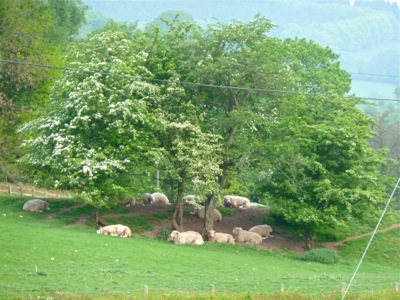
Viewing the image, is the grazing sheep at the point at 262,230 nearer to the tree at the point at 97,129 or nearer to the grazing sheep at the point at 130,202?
the grazing sheep at the point at 130,202

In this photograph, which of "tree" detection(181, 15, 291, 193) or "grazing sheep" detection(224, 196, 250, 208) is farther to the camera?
"grazing sheep" detection(224, 196, 250, 208)

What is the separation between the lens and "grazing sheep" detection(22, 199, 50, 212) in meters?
46.8

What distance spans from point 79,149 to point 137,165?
3.65 meters

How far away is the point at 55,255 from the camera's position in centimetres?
3356

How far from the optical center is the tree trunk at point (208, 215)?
47844mm

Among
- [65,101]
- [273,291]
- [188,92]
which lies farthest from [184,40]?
[273,291]

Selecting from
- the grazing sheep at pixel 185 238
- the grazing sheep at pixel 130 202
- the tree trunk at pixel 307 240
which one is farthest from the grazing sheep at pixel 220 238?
the grazing sheep at pixel 130 202

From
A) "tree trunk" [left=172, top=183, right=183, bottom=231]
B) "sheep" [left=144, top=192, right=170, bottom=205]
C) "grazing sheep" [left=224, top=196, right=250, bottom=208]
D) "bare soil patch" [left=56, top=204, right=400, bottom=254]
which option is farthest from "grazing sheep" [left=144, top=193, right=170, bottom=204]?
"tree trunk" [left=172, top=183, right=183, bottom=231]

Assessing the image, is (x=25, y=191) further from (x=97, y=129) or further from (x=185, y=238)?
(x=185, y=238)

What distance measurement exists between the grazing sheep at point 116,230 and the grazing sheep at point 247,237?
24.8 ft

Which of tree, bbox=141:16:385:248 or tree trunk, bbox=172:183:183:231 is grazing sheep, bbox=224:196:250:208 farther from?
tree trunk, bbox=172:183:183:231

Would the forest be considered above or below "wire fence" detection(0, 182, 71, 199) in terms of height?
above

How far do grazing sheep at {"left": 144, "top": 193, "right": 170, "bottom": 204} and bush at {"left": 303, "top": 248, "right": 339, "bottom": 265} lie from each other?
46.3ft

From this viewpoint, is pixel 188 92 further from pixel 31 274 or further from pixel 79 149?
pixel 31 274
